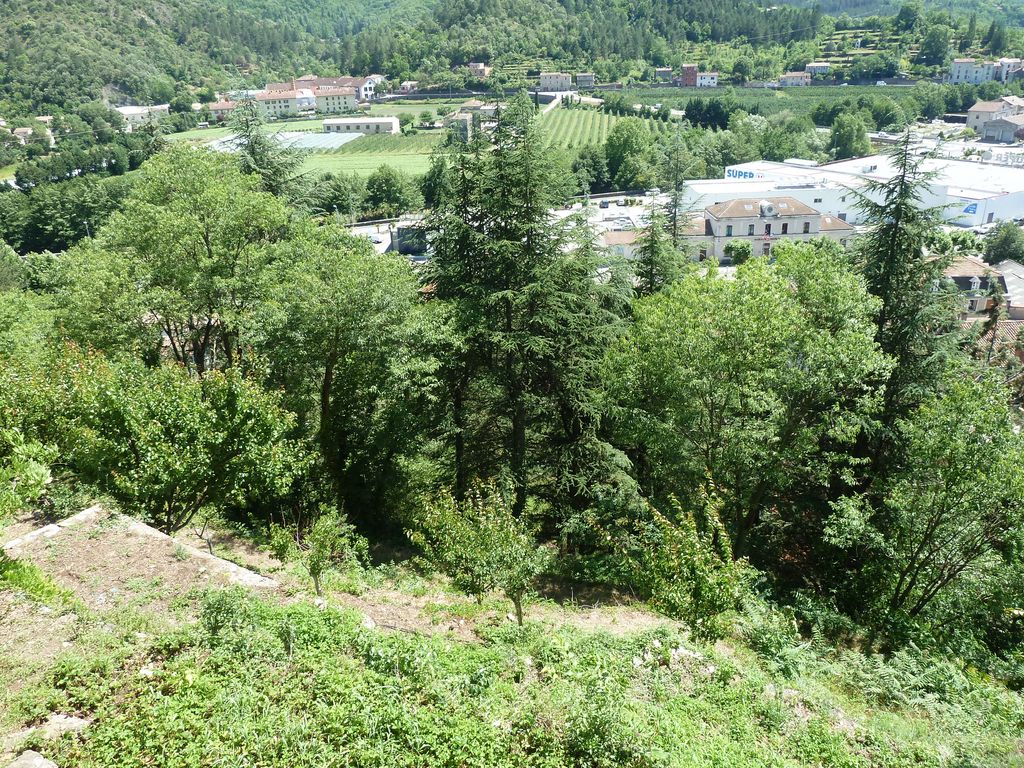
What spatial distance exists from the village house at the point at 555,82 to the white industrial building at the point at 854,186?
7968 cm

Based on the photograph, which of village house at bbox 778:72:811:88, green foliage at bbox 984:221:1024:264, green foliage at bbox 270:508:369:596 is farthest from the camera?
village house at bbox 778:72:811:88

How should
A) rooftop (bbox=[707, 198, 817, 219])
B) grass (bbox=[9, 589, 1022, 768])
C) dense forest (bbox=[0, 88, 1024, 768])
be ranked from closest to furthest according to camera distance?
grass (bbox=[9, 589, 1022, 768]), dense forest (bbox=[0, 88, 1024, 768]), rooftop (bbox=[707, 198, 817, 219])

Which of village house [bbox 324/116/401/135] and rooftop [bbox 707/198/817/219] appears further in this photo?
village house [bbox 324/116/401/135]

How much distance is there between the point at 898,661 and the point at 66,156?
340 ft

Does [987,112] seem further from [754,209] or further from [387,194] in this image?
[387,194]

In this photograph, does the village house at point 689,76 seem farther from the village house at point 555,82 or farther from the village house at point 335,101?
the village house at point 335,101

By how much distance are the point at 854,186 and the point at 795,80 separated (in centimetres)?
9221

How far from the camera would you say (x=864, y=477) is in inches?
615

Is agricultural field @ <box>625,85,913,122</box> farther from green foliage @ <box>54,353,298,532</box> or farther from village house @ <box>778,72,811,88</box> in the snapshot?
green foliage @ <box>54,353,298,532</box>

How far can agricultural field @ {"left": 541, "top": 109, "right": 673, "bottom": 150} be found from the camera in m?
103

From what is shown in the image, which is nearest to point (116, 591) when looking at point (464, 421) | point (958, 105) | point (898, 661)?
point (464, 421)

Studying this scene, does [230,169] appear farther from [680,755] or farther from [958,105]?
[958,105]

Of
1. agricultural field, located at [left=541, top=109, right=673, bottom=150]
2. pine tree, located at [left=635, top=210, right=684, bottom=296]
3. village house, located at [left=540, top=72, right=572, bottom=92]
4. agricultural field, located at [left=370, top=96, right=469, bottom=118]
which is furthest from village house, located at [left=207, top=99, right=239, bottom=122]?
pine tree, located at [left=635, top=210, right=684, bottom=296]

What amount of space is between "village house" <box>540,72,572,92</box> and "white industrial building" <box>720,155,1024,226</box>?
261 feet
